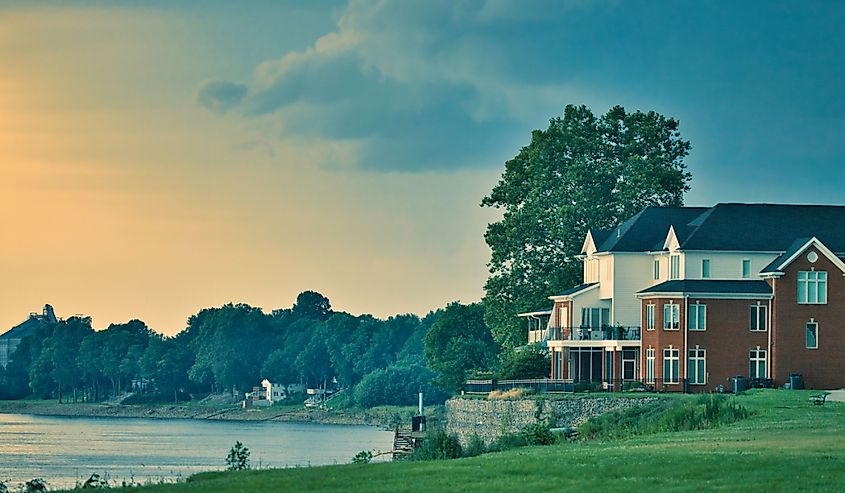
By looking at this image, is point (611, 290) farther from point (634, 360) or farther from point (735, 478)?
point (735, 478)

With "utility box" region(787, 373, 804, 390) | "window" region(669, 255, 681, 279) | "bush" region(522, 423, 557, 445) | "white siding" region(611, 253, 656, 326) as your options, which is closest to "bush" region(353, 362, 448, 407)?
"white siding" region(611, 253, 656, 326)

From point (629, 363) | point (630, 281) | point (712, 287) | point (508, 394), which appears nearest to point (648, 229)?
point (630, 281)

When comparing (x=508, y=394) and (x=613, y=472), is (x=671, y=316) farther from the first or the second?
(x=613, y=472)

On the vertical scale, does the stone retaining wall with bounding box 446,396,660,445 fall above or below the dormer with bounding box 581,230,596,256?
below

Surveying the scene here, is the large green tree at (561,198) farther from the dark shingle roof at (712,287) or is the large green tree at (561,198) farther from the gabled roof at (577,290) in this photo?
the dark shingle roof at (712,287)

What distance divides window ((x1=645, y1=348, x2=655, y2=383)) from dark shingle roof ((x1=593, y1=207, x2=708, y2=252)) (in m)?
7.31

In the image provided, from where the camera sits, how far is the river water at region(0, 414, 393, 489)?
77.6m

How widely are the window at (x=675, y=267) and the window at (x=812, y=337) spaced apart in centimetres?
756

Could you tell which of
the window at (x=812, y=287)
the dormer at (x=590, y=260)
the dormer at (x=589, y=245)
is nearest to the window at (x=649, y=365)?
the window at (x=812, y=287)

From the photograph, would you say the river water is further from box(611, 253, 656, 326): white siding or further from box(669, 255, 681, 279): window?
box(669, 255, 681, 279): window

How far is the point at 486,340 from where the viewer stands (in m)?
125

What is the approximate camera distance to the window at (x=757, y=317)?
7662 centimetres

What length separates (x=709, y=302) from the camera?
76.8 m

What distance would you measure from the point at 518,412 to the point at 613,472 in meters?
45.3
